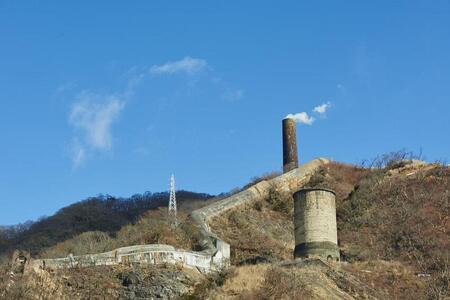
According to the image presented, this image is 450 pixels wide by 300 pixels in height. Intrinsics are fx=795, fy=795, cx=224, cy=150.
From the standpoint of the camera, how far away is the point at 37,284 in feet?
71.5

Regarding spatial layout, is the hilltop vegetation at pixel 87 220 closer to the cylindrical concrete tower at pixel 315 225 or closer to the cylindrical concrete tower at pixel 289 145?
the cylindrical concrete tower at pixel 289 145

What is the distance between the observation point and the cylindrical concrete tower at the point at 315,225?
26312 mm

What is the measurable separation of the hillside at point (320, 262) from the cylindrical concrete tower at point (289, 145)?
2269 mm

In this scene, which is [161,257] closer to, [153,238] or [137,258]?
[137,258]

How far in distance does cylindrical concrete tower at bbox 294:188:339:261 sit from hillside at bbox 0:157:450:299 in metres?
0.80

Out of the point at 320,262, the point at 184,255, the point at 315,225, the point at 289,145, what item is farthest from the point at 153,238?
the point at 289,145

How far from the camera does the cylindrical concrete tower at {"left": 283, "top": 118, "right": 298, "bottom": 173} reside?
43781 millimetres

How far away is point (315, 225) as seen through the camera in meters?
26.6

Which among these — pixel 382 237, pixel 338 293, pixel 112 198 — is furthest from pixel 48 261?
pixel 112 198

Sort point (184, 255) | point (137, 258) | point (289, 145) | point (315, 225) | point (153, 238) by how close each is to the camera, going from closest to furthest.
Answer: point (137, 258) → point (184, 255) → point (315, 225) → point (153, 238) → point (289, 145)

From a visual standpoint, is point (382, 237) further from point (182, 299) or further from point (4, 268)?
point (4, 268)

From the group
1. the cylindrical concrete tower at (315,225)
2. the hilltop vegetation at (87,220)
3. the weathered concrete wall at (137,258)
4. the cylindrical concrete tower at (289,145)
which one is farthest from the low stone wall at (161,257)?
the cylindrical concrete tower at (289,145)

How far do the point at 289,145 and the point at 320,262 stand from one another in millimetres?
20054

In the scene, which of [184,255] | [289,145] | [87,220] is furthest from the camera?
[87,220]
